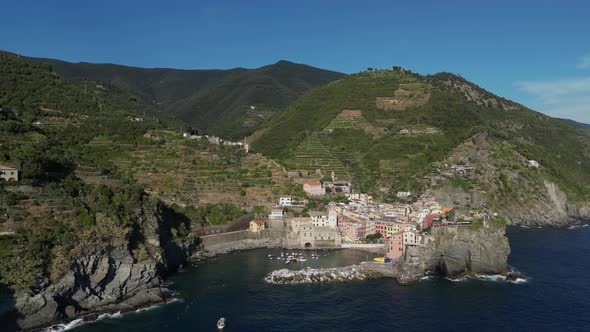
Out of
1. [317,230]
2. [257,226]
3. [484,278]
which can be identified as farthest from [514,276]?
[257,226]

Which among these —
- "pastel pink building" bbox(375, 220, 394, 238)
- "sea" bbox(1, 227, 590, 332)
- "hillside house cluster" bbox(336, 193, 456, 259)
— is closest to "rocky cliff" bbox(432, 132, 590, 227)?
"hillside house cluster" bbox(336, 193, 456, 259)

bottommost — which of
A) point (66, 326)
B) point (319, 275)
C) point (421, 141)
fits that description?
point (66, 326)

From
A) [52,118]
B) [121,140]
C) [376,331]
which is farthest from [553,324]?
[52,118]

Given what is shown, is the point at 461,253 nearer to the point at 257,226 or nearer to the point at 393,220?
the point at 393,220

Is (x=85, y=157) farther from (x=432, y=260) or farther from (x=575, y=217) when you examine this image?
(x=575, y=217)

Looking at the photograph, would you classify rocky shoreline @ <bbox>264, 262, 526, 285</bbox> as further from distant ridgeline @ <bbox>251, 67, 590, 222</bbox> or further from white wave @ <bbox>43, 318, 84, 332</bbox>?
distant ridgeline @ <bbox>251, 67, 590, 222</bbox>

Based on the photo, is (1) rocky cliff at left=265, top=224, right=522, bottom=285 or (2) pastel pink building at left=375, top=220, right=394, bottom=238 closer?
(1) rocky cliff at left=265, top=224, right=522, bottom=285
